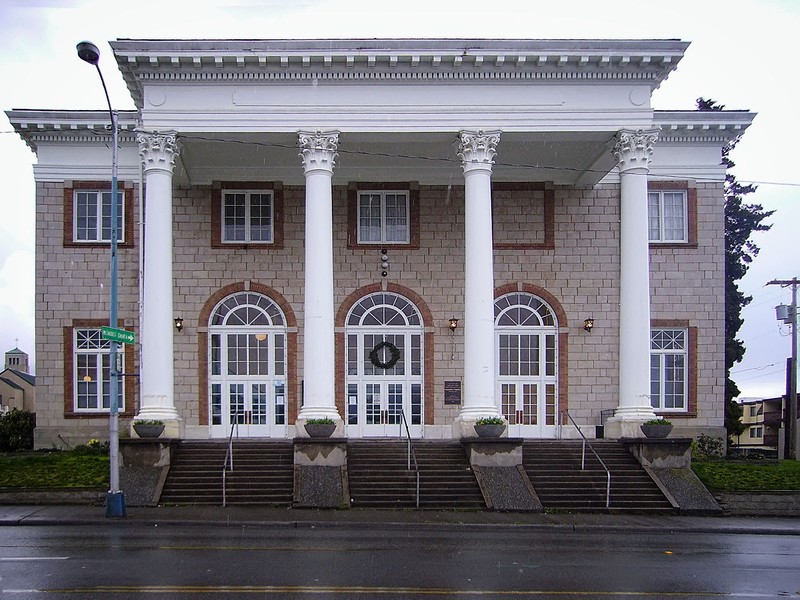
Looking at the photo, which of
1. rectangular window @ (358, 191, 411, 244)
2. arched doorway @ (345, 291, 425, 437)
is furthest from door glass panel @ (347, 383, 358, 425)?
rectangular window @ (358, 191, 411, 244)

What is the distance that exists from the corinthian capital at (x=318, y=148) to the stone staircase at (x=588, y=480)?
30.5 ft

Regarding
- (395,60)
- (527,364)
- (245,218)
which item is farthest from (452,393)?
(395,60)

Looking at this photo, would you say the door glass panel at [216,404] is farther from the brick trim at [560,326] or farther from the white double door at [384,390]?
the brick trim at [560,326]

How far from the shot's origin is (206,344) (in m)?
28.9

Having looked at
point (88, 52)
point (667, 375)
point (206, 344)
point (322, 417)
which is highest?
point (88, 52)

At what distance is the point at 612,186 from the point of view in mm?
29766

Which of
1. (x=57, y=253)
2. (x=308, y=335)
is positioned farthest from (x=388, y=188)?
(x=57, y=253)

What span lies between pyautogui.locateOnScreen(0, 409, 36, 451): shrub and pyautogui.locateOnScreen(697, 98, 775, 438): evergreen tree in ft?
81.1

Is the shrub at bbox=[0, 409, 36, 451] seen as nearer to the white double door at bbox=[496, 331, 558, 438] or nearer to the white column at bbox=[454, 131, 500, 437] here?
the white column at bbox=[454, 131, 500, 437]

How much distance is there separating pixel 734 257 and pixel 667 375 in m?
11.1

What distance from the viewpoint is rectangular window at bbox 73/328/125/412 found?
95.3ft

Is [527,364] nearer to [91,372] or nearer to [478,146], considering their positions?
[478,146]

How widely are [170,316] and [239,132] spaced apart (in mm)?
5311

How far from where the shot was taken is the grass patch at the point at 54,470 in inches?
883
